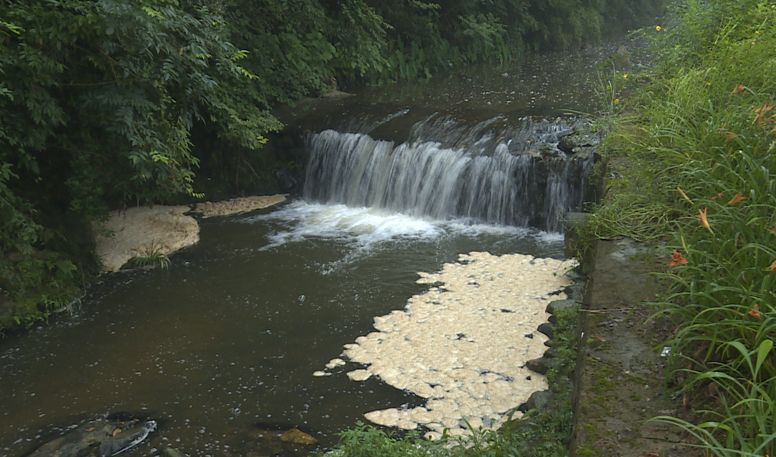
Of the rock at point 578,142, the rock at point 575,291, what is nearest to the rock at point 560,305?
the rock at point 575,291

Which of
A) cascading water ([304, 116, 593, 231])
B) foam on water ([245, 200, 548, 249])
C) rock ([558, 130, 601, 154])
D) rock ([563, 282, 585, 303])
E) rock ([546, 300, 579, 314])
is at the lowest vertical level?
rock ([546, 300, 579, 314])

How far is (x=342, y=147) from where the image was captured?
11.1 metres

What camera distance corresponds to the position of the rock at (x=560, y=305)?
5838mm

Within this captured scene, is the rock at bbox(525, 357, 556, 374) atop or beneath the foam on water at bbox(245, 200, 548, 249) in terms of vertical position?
beneath

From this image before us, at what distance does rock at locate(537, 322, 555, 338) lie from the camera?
5770mm

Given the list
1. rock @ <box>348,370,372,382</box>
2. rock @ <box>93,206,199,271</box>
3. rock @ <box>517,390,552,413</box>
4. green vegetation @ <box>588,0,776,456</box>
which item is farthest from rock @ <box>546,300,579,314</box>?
rock @ <box>93,206,199,271</box>

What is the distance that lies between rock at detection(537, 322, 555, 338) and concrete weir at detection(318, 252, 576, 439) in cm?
5

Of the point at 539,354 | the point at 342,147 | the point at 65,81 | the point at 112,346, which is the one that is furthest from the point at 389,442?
the point at 342,147

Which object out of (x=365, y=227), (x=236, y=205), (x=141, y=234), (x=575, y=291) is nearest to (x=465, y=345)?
(x=575, y=291)

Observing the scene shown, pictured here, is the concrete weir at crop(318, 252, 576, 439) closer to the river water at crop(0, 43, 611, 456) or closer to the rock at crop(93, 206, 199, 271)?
the river water at crop(0, 43, 611, 456)

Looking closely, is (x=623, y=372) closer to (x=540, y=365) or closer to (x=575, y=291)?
(x=540, y=365)

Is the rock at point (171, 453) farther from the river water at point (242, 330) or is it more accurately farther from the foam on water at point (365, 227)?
the foam on water at point (365, 227)

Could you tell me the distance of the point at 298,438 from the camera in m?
4.78

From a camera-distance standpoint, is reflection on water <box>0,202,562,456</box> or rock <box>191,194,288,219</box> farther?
rock <box>191,194,288,219</box>
